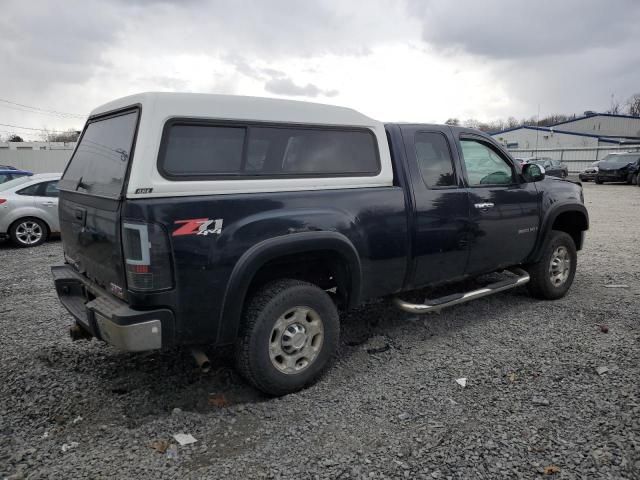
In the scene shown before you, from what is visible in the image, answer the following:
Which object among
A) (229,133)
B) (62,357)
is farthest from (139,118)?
(62,357)

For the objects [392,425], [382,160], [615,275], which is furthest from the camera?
[615,275]

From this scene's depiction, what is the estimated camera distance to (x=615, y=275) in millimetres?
6711

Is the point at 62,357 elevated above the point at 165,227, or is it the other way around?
the point at 165,227

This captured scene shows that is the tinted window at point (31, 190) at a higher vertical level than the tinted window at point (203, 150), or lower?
lower

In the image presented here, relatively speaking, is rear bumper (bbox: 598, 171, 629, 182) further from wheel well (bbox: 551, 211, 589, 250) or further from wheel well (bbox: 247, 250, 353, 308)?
wheel well (bbox: 247, 250, 353, 308)

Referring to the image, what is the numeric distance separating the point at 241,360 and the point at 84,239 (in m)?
1.41

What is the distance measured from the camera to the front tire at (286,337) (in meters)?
3.24

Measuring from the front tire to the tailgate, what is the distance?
2.94ft

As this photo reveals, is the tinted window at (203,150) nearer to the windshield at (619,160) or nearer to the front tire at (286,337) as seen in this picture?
the front tire at (286,337)

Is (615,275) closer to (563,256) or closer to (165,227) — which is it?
(563,256)

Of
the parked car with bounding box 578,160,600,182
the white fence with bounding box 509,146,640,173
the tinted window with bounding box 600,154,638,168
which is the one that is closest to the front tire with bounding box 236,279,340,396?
the tinted window with bounding box 600,154,638,168

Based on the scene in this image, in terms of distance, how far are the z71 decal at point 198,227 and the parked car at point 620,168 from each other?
26840 millimetres

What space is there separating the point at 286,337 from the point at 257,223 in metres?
0.88

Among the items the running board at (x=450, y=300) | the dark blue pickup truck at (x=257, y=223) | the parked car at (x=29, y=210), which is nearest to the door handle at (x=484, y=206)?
the dark blue pickup truck at (x=257, y=223)
